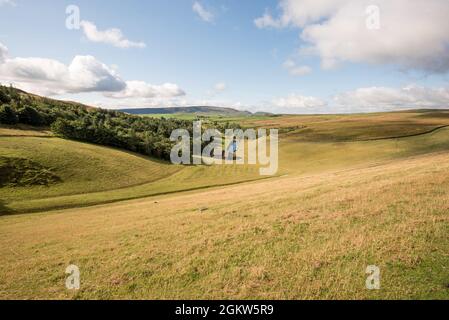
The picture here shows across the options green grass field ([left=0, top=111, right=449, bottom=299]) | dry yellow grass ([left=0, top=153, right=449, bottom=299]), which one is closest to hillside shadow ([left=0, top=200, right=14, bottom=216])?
green grass field ([left=0, top=111, right=449, bottom=299])

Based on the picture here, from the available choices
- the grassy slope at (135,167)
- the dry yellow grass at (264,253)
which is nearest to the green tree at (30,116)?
the grassy slope at (135,167)

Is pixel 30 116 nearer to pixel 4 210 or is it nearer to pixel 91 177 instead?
pixel 91 177

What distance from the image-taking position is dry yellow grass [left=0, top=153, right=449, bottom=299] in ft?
36.6

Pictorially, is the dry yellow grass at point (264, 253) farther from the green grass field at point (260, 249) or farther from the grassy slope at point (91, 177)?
the grassy slope at point (91, 177)

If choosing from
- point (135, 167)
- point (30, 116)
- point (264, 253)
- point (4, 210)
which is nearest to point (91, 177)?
point (135, 167)

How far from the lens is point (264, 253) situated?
1408 cm

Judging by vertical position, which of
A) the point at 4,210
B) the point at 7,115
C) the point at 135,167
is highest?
the point at 7,115

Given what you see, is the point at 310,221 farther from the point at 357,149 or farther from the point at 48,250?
the point at 357,149

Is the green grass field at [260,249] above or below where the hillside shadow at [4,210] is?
above

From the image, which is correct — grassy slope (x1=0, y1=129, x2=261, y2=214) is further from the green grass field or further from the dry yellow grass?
the dry yellow grass

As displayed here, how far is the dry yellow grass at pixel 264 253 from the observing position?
1116cm

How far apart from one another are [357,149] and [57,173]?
8666 cm
